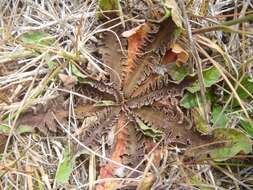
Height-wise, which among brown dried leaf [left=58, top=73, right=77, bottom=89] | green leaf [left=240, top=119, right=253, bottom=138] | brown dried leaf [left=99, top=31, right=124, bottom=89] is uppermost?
brown dried leaf [left=99, top=31, right=124, bottom=89]

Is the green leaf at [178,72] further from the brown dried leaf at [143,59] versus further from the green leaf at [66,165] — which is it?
the green leaf at [66,165]

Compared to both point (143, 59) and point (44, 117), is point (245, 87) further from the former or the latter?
point (44, 117)

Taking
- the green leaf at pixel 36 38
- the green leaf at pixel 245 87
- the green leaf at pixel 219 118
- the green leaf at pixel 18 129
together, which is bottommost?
A: the green leaf at pixel 219 118

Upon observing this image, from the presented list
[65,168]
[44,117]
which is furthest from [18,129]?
[65,168]

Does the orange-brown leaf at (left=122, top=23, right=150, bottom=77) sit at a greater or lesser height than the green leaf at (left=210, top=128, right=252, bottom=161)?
greater

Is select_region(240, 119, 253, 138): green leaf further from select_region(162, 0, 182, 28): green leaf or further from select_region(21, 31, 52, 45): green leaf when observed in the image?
select_region(21, 31, 52, 45): green leaf

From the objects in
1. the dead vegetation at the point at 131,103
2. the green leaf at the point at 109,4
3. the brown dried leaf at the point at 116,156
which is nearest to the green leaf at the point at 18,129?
the dead vegetation at the point at 131,103

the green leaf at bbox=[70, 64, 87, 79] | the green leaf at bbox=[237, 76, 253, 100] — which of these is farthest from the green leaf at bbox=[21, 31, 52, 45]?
the green leaf at bbox=[237, 76, 253, 100]

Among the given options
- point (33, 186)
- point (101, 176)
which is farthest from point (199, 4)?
point (33, 186)
